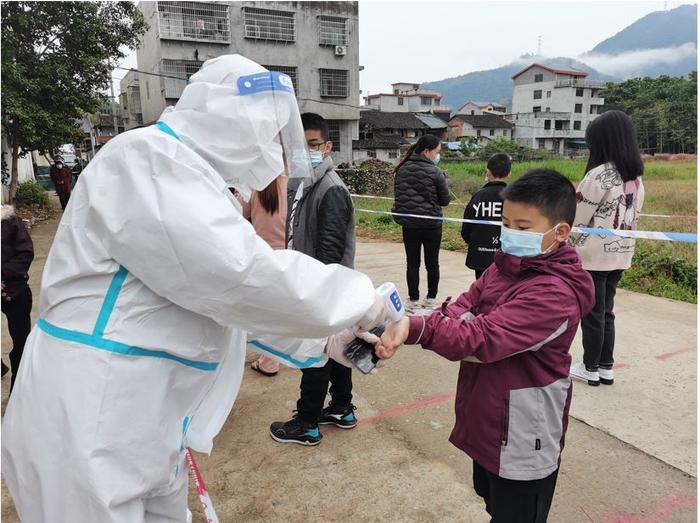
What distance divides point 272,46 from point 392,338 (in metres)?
23.9

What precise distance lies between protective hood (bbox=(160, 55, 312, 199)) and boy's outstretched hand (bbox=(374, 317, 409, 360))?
620 millimetres

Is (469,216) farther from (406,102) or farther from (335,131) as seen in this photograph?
(406,102)

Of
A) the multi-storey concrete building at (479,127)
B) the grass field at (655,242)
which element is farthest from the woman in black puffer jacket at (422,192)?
the multi-storey concrete building at (479,127)

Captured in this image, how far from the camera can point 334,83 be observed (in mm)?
24359

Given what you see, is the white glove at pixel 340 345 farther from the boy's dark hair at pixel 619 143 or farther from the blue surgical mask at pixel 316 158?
the boy's dark hair at pixel 619 143

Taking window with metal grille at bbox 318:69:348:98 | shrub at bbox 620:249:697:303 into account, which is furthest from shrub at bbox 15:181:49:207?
shrub at bbox 620:249:697:303

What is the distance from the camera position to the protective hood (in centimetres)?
144

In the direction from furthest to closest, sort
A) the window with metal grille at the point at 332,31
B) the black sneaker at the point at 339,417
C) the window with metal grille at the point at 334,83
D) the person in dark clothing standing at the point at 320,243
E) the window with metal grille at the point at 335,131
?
1. the window with metal grille at the point at 335,131
2. the window with metal grille at the point at 334,83
3. the window with metal grille at the point at 332,31
4. the black sneaker at the point at 339,417
5. the person in dark clothing standing at the point at 320,243

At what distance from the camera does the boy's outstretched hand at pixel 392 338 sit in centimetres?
151

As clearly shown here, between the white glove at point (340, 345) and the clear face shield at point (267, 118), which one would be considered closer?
the clear face shield at point (267, 118)

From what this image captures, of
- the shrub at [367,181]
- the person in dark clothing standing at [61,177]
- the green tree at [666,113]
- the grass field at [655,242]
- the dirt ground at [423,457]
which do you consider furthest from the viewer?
the green tree at [666,113]

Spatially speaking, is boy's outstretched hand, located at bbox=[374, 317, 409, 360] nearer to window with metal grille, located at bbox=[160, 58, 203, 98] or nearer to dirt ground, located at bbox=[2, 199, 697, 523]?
dirt ground, located at bbox=[2, 199, 697, 523]

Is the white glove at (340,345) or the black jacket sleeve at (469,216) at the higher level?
the black jacket sleeve at (469,216)

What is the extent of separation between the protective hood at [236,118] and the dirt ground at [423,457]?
154cm
